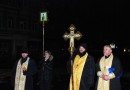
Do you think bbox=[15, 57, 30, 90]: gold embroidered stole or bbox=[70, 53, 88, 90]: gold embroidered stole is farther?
bbox=[15, 57, 30, 90]: gold embroidered stole

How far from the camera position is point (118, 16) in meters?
38.7

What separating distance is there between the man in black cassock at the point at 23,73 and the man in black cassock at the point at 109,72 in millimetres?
2257

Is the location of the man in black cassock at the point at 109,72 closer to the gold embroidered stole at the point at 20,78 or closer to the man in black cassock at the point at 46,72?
the gold embroidered stole at the point at 20,78

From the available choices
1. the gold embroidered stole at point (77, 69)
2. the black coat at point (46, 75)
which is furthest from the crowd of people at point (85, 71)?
the black coat at point (46, 75)

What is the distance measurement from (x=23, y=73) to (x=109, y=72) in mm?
2710

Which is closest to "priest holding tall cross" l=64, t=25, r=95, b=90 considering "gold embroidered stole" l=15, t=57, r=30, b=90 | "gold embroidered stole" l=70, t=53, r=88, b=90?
"gold embroidered stole" l=70, t=53, r=88, b=90

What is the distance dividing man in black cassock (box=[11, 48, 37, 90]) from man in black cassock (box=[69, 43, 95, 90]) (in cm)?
132

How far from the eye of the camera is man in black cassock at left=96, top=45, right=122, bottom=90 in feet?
25.3

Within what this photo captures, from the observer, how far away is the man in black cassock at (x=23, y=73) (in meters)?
9.27

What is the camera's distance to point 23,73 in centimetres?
927

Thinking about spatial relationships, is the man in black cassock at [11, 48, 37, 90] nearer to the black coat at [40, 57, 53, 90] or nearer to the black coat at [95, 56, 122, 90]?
the black coat at [40, 57, 53, 90]

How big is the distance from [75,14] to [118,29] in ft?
21.2

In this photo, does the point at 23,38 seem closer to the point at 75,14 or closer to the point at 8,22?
the point at 8,22

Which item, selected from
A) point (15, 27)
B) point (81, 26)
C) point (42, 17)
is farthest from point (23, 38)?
point (42, 17)
